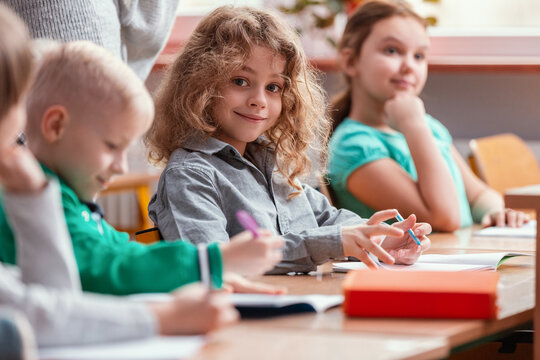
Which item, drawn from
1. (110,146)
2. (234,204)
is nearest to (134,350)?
(110,146)

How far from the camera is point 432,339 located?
96cm

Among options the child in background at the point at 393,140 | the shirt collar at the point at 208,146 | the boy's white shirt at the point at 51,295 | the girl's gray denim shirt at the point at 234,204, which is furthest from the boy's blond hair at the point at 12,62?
the child in background at the point at 393,140

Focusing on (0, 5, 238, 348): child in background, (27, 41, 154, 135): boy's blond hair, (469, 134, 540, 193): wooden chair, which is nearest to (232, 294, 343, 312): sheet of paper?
(0, 5, 238, 348): child in background

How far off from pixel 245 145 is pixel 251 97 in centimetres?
14

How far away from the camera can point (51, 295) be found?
2.83 feet

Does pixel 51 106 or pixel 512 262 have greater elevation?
pixel 51 106

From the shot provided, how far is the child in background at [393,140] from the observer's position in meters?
A: 2.25

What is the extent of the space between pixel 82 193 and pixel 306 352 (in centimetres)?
40

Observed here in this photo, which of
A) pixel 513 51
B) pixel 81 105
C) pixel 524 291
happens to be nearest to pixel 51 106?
pixel 81 105

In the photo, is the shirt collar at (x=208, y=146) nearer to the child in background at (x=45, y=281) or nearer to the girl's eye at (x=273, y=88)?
the girl's eye at (x=273, y=88)

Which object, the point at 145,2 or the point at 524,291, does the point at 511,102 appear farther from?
the point at 524,291

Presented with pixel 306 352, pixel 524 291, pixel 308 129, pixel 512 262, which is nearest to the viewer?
pixel 306 352

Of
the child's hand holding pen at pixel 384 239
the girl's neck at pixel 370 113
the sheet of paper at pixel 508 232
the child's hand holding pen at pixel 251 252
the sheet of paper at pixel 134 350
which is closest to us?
the sheet of paper at pixel 134 350

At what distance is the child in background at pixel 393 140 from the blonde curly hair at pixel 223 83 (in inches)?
19.7
